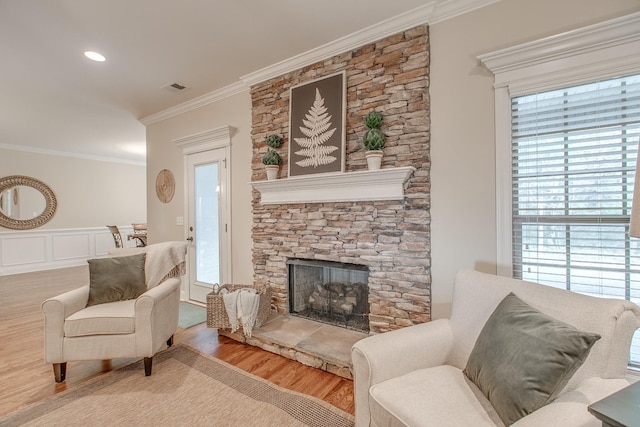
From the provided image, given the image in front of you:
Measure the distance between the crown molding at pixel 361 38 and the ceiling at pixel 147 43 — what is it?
0.05 m

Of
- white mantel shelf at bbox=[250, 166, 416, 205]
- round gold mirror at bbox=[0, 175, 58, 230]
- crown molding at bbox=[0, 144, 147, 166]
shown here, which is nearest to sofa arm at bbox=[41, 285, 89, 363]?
white mantel shelf at bbox=[250, 166, 416, 205]

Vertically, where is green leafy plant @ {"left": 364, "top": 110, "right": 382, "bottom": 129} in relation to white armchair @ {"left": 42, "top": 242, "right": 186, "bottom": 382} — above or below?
above

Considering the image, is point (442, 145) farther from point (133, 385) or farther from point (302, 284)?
point (133, 385)

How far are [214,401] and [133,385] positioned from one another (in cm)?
66

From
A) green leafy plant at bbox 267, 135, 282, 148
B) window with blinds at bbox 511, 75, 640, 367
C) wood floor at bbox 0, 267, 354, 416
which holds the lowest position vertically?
wood floor at bbox 0, 267, 354, 416

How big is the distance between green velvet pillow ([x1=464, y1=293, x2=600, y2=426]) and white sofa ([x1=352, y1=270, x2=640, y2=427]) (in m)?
0.05

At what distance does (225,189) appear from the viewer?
3.60 m

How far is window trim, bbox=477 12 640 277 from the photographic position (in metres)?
1.67

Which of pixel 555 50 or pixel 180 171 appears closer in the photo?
pixel 555 50

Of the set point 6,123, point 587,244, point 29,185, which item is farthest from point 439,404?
point 29,185

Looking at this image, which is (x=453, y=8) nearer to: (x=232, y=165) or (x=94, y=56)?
(x=232, y=165)

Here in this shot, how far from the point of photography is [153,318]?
2.16m

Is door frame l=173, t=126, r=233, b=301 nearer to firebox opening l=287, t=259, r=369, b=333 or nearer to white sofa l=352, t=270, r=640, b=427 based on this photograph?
firebox opening l=287, t=259, r=369, b=333

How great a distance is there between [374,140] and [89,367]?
9.51 ft
